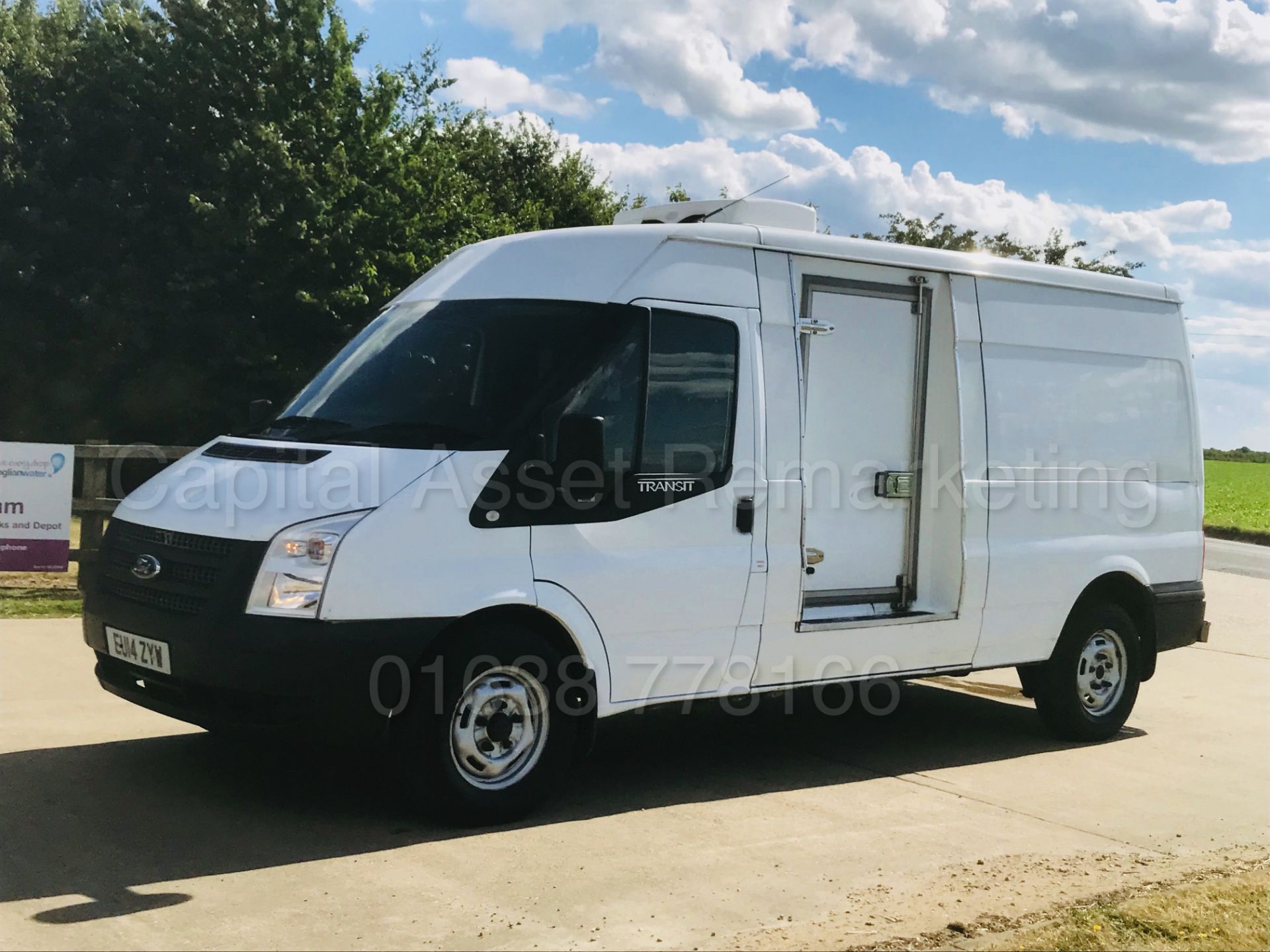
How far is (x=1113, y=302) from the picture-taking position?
8.84m

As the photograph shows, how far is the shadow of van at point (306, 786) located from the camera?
17.3ft

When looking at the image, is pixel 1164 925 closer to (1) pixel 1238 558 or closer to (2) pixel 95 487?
(2) pixel 95 487

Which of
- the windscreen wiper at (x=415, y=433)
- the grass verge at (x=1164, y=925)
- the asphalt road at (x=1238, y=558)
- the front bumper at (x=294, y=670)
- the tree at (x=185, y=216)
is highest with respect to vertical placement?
the tree at (x=185, y=216)

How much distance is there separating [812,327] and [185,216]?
2594 cm

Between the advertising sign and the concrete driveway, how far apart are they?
3.54 meters

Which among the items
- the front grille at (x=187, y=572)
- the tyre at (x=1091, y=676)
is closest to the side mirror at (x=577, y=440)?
the front grille at (x=187, y=572)

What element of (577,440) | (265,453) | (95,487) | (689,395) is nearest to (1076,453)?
(689,395)

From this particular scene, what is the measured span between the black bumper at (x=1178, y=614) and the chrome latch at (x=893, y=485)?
84.6 inches

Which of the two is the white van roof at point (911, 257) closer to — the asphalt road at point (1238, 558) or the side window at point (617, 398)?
the side window at point (617, 398)

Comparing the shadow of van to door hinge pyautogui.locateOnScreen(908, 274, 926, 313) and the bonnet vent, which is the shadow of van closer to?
the bonnet vent

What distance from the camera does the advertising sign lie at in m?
12.3

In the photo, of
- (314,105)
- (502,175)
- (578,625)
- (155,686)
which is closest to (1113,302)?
(578,625)

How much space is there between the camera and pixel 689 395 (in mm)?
6602

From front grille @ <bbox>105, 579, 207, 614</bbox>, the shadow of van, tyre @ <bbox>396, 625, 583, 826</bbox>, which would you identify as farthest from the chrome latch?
front grille @ <bbox>105, 579, 207, 614</bbox>
